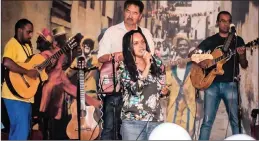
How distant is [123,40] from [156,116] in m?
1.40

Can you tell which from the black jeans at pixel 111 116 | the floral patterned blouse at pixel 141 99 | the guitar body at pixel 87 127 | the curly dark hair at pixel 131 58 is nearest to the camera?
the floral patterned blouse at pixel 141 99

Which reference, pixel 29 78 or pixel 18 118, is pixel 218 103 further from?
pixel 18 118

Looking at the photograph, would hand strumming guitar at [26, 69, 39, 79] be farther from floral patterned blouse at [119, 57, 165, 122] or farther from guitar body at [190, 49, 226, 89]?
guitar body at [190, 49, 226, 89]

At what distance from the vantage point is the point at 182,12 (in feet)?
22.3

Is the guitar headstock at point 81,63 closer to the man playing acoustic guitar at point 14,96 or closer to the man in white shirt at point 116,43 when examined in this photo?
the man in white shirt at point 116,43

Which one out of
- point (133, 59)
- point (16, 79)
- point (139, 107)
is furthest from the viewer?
point (16, 79)

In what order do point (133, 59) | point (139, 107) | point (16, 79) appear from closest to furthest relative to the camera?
1. point (139, 107)
2. point (133, 59)
3. point (16, 79)

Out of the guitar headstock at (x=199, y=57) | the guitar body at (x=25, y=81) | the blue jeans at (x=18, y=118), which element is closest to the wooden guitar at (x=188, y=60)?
the guitar headstock at (x=199, y=57)

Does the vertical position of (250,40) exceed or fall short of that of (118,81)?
it exceeds it

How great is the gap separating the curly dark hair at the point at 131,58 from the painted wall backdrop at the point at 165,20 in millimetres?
325

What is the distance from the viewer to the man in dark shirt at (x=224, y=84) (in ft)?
21.6

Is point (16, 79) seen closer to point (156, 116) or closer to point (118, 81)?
point (118, 81)

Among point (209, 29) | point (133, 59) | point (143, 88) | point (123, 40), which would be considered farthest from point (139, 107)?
point (209, 29)

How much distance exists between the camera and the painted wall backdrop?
6.68 meters
